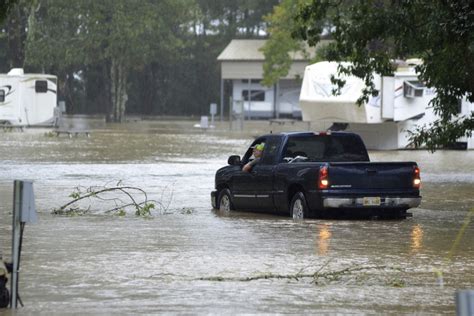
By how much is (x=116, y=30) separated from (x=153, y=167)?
47.8 metres

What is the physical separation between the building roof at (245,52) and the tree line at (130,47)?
10.9ft

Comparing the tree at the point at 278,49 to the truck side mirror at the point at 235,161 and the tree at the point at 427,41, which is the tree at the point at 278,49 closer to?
the tree at the point at 427,41

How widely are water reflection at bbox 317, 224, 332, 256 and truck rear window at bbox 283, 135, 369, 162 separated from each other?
2387 millimetres

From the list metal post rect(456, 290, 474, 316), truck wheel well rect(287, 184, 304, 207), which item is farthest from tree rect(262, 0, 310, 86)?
metal post rect(456, 290, 474, 316)

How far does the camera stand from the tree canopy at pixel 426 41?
66.4 feet

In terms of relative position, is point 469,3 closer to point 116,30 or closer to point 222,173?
point 222,173

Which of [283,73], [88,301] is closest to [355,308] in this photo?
[88,301]

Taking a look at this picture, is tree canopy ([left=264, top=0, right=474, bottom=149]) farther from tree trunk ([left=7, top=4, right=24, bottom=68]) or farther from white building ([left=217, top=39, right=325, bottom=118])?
white building ([left=217, top=39, right=325, bottom=118])

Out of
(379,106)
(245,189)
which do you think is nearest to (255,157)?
(245,189)

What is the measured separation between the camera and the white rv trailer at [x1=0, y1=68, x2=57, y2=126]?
214 feet

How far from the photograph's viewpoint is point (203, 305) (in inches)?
469

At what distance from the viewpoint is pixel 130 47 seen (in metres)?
83.6

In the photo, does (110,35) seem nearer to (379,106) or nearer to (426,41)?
(379,106)

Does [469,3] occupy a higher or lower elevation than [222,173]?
higher
